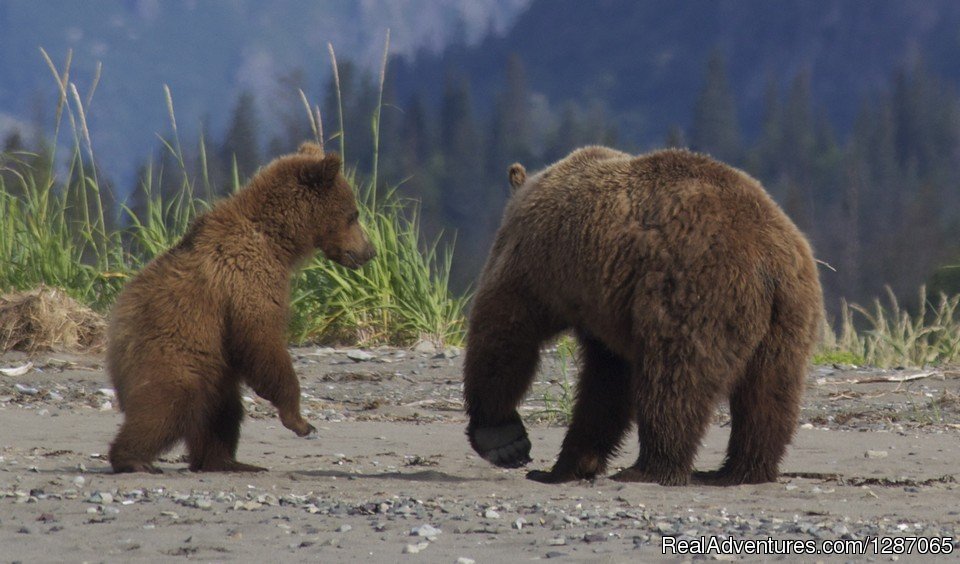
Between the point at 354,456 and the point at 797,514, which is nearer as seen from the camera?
the point at 797,514

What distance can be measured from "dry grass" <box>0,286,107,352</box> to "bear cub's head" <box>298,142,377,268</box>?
3534 mm

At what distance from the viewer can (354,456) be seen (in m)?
6.74

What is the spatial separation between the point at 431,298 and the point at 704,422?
5625 millimetres

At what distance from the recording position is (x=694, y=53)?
131 meters

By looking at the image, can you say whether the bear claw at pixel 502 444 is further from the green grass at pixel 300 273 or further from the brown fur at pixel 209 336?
the green grass at pixel 300 273

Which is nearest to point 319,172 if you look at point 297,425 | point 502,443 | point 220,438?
point 297,425

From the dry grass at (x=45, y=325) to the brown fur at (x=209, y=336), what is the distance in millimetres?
3878

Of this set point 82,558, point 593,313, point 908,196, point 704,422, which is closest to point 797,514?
point 704,422

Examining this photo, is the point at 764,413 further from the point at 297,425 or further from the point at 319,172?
the point at 319,172

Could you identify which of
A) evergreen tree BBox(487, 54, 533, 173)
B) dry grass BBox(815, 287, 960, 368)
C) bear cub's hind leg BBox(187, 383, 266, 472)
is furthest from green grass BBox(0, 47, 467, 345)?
evergreen tree BBox(487, 54, 533, 173)

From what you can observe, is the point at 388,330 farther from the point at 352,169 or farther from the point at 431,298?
the point at 352,169

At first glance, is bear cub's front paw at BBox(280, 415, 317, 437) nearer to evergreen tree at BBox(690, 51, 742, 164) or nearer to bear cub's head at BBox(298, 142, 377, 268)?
bear cub's head at BBox(298, 142, 377, 268)

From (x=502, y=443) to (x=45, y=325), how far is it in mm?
4625

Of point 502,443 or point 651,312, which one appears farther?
point 502,443
